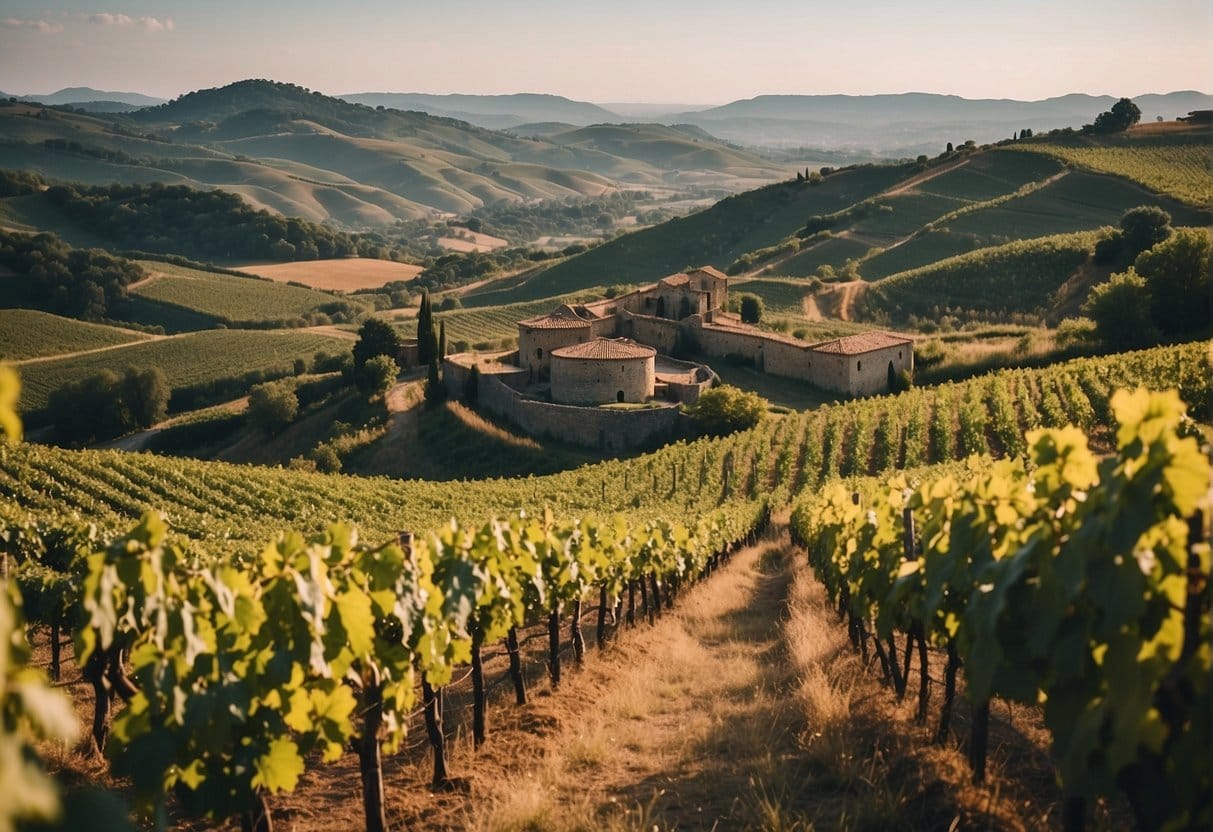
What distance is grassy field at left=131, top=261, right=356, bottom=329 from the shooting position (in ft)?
302

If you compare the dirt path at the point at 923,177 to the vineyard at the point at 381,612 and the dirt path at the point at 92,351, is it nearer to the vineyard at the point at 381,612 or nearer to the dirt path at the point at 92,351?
the dirt path at the point at 92,351

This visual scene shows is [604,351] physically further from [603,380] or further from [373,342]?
[373,342]

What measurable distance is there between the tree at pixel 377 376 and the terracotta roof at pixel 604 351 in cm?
1214

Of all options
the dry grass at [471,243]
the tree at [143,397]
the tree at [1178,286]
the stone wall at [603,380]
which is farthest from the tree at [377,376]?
the dry grass at [471,243]

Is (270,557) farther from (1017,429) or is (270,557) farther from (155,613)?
(1017,429)

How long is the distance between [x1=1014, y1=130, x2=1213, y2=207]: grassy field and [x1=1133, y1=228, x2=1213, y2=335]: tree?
34075mm

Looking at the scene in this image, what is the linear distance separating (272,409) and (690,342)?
24.0m

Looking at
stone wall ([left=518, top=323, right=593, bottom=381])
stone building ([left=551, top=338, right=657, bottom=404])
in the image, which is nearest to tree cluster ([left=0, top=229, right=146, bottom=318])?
stone wall ([left=518, top=323, right=593, bottom=381])

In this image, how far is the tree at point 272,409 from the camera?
52531 mm

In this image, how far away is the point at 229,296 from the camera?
97.2 metres

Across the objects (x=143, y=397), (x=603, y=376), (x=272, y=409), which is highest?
(x=603, y=376)

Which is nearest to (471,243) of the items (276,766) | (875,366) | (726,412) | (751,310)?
(751,310)

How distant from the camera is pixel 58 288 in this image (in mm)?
89500

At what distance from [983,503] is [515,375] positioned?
42.4 metres
